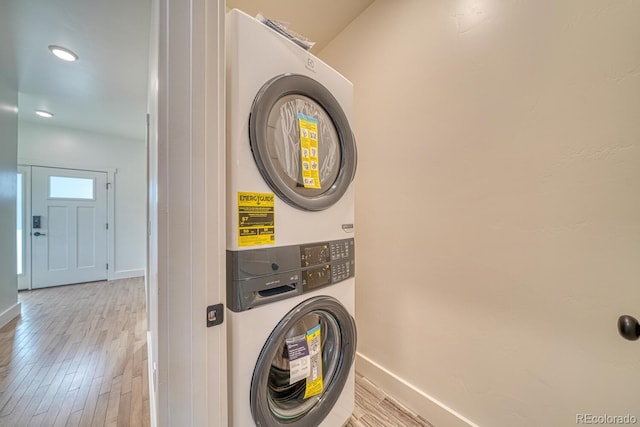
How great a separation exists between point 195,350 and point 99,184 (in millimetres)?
5134

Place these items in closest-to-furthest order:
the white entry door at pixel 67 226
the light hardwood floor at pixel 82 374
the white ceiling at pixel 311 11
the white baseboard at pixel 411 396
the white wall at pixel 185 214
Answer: the white wall at pixel 185 214 → the white baseboard at pixel 411 396 → the light hardwood floor at pixel 82 374 → the white ceiling at pixel 311 11 → the white entry door at pixel 67 226

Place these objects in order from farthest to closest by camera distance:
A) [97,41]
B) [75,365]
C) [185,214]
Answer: [97,41], [75,365], [185,214]

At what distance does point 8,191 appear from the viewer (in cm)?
256

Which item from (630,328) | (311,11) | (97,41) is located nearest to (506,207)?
(630,328)

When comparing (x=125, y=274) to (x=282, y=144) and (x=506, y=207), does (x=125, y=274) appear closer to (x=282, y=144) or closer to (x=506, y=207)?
(x=282, y=144)

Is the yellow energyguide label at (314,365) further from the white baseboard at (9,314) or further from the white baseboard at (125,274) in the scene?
the white baseboard at (125,274)

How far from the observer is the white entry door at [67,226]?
3.67m

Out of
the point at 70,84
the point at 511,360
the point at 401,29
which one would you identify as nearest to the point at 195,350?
the point at 511,360

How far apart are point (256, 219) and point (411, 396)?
4.55 feet

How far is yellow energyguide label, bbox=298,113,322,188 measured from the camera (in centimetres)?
90

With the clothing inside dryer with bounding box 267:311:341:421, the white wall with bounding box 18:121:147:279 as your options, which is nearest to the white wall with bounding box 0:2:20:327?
the white wall with bounding box 18:121:147:279

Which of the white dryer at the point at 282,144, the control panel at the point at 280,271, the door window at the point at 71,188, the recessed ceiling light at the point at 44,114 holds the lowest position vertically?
the control panel at the point at 280,271

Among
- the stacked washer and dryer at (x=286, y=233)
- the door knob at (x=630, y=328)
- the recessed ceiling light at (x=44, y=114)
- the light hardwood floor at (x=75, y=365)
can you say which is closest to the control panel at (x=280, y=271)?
the stacked washer and dryer at (x=286, y=233)

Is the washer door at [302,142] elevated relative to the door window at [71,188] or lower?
lower
